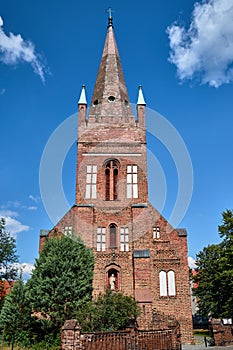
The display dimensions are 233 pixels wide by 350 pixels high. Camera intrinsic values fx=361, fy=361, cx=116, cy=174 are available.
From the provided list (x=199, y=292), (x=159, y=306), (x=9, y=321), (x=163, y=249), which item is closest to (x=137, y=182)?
(x=163, y=249)

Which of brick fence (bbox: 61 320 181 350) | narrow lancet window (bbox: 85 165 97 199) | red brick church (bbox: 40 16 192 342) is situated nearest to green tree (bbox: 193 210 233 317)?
red brick church (bbox: 40 16 192 342)

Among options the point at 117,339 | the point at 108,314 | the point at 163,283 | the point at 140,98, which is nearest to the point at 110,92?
the point at 140,98

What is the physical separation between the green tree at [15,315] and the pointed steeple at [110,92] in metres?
15.3

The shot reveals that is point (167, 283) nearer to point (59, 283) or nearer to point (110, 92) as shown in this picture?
point (59, 283)

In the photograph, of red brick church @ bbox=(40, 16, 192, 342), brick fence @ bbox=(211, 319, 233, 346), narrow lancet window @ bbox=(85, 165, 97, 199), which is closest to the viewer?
brick fence @ bbox=(211, 319, 233, 346)

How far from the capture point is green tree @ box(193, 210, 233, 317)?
90.8ft

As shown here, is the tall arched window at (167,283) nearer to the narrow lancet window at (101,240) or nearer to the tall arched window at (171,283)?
the tall arched window at (171,283)

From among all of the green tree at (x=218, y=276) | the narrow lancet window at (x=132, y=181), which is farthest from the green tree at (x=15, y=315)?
the green tree at (x=218, y=276)

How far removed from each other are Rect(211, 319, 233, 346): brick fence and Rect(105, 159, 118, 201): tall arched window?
474 inches

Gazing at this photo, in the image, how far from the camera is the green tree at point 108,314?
16.9 meters

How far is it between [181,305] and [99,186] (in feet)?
33.9

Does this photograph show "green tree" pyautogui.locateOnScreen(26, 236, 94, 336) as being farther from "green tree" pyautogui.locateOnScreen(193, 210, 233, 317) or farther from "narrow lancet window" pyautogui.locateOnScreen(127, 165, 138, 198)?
"green tree" pyautogui.locateOnScreen(193, 210, 233, 317)

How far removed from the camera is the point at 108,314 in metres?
17.3

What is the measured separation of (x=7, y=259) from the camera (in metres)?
38.3
